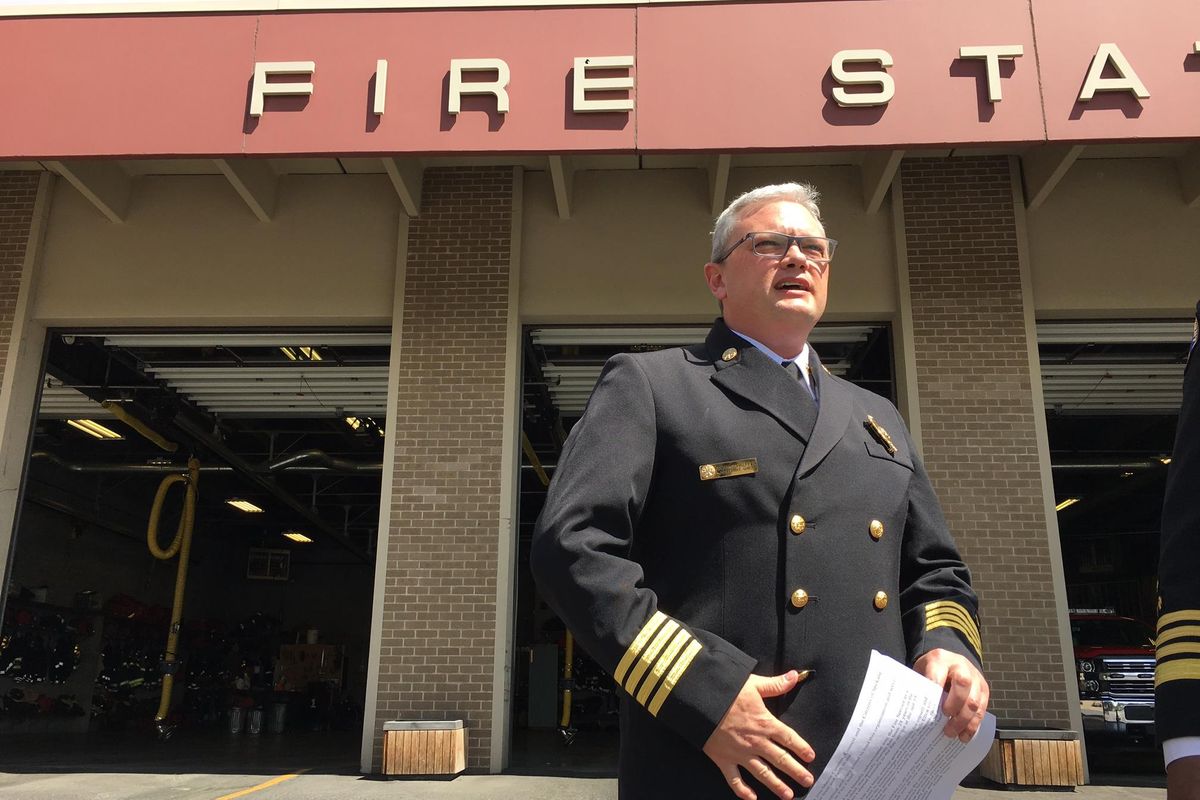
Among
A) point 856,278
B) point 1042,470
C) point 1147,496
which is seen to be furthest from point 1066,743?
point 1147,496

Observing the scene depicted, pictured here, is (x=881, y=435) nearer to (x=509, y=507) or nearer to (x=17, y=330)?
(x=509, y=507)

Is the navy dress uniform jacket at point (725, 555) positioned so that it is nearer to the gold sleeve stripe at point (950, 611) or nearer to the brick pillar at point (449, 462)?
the gold sleeve stripe at point (950, 611)

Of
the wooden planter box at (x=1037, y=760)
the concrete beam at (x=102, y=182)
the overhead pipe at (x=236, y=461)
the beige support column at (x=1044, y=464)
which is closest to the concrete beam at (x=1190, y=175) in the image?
the beige support column at (x=1044, y=464)

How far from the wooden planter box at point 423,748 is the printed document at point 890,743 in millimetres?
6754

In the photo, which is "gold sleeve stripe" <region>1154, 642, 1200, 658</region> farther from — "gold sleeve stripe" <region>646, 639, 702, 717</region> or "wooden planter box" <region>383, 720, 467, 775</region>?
→ "wooden planter box" <region>383, 720, 467, 775</region>

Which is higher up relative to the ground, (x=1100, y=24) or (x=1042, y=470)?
(x=1100, y=24)

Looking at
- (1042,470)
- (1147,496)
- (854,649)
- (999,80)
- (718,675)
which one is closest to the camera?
(718,675)

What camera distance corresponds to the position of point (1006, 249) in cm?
897

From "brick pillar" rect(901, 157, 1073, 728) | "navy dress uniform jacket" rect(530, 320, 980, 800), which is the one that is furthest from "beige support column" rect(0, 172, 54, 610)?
"navy dress uniform jacket" rect(530, 320, 980, 800)

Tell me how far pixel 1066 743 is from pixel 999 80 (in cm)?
523

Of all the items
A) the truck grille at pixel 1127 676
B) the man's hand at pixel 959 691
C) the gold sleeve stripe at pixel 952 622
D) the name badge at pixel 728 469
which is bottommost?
the truck grille at pixel 1127 676

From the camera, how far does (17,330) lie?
30.2 ft

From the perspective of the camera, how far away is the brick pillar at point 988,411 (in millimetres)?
8078

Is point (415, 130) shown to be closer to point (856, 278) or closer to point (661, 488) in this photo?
point (856, 278)
